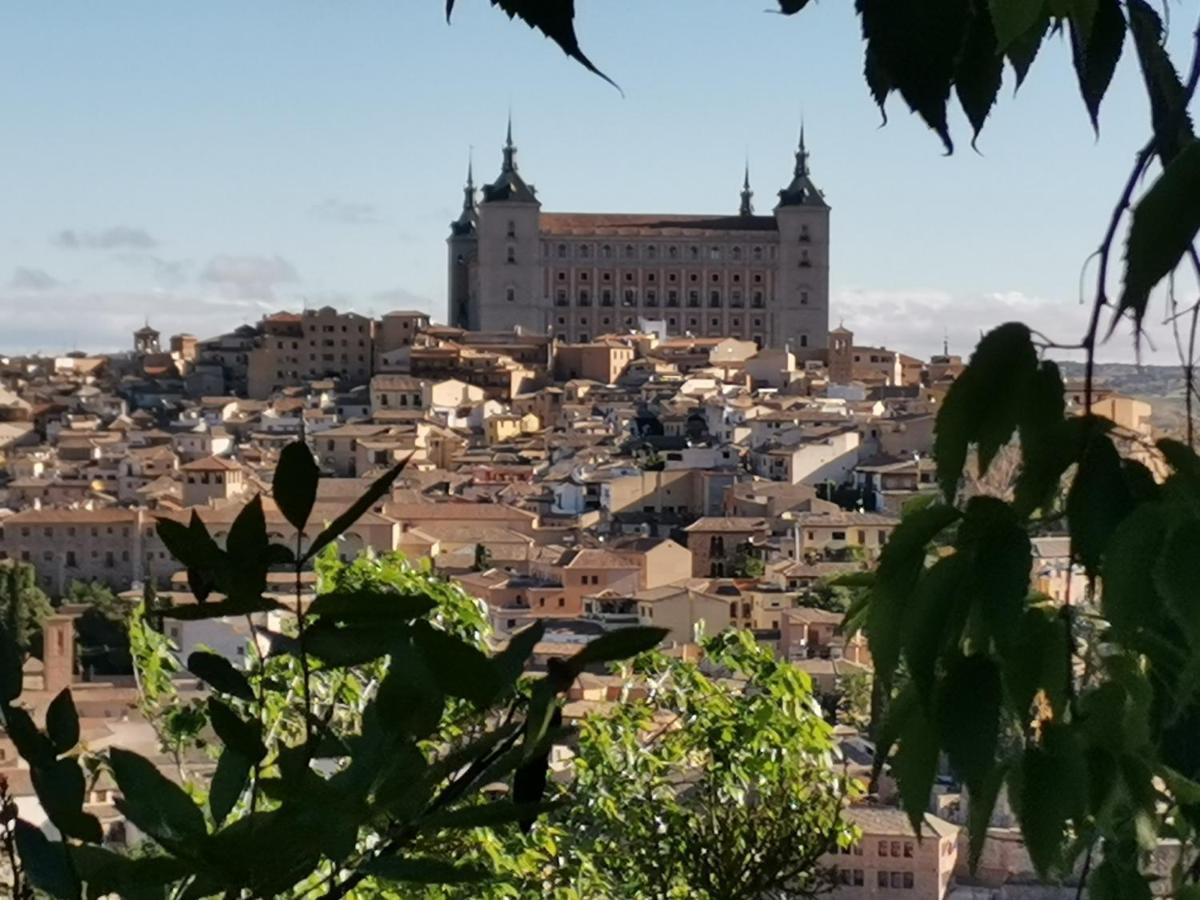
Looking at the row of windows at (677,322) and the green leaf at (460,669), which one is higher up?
the row of windows at (677,322)

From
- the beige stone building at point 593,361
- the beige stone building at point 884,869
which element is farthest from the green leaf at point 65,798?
the beige stone building at point 593,361

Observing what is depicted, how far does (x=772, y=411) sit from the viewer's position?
20266 millimetres

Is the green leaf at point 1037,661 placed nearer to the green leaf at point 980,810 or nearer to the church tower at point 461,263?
the green leaf at point 980,810

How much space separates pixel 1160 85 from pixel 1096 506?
0.32 ft

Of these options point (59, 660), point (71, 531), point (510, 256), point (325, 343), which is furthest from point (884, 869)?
point (510, 256)

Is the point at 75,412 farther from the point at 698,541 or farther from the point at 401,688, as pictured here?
the point at 401,688

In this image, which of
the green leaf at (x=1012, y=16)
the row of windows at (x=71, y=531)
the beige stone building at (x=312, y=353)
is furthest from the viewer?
the beige stone building at (x=312, y=353)

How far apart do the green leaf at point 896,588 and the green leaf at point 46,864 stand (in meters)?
0.18

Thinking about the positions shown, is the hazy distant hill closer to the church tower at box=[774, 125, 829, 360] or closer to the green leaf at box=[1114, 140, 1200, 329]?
the green leaf at box=[1114, 140, 1200, 329]

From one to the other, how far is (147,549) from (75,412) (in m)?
9.97

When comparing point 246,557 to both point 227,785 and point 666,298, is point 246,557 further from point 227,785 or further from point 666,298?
point 666,298

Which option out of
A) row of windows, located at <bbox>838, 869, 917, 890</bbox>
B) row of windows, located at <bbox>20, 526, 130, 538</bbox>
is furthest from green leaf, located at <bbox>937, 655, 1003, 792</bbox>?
row of windows, located at <bbox>20, 526, 130, 538</bbox>

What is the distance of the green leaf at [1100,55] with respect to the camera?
43 cm

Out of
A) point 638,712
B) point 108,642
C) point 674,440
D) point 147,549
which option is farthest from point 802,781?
point 674,440
